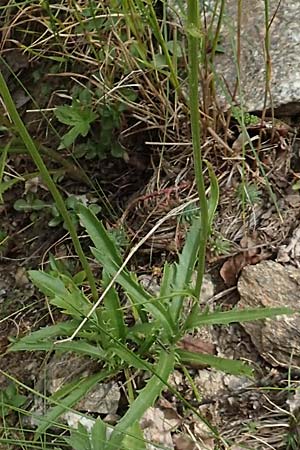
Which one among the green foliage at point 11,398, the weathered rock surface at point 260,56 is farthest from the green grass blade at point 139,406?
the weathered rock surface at point 260,56

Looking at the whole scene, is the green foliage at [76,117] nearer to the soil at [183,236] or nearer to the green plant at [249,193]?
the soil at [183,236]

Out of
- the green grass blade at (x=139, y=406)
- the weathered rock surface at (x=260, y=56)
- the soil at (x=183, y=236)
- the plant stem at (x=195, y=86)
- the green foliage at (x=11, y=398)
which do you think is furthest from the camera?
the weathered rock surface at (x=260, y=56)

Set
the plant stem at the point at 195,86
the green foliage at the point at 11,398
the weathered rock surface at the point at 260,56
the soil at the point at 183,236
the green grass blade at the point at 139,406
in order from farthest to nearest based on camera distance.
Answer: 1. the weathered rock surface at the point at 260,56
2. the green foliage at the point at 11,398
3. the soil at the point at 183,236
4. the green grass blade at the point at 139,406
5. the plant stem at the point at 195,86

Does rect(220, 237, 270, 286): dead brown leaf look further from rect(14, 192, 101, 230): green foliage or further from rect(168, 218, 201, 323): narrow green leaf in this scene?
rect(14, 192, 101, 230): green foliage

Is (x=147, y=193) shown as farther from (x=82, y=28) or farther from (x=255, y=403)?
(x=255, y=403)

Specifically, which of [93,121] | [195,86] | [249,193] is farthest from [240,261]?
[195,86]

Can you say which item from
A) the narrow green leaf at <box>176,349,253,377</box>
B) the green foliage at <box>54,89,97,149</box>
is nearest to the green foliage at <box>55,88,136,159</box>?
the green foliage at <box>54,89,97,149</box>

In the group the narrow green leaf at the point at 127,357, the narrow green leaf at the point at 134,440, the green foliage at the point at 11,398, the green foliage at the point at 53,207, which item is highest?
the green foliage at the point at 53,207
